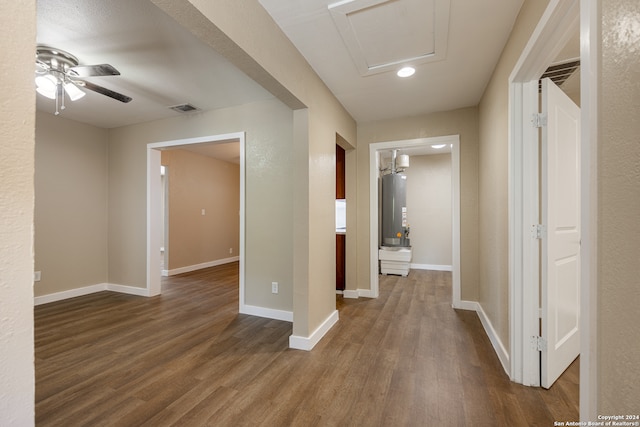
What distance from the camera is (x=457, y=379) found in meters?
1.90

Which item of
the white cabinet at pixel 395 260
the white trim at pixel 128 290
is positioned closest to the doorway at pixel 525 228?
the white cabinet at pixel 395 260

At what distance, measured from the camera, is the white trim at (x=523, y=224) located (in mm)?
1776

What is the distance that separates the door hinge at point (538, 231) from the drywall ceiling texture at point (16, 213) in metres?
2.38

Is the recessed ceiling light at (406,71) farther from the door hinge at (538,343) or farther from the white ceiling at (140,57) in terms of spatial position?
the door hinge at (538,343)

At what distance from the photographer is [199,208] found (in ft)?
19.9

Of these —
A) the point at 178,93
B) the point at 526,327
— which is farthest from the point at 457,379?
the point at 178,93

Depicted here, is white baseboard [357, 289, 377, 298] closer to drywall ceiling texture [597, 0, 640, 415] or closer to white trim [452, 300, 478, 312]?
white trim [452, 300, 478, 312]

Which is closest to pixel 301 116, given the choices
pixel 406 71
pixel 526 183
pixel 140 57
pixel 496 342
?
pixel 406 71

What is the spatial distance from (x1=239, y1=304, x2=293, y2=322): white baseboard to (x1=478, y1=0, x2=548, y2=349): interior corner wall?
2.04 m

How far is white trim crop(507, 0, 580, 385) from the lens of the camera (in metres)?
1.78

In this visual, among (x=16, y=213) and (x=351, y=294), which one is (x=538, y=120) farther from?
(x=351, y=294)

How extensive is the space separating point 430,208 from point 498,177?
3.67m

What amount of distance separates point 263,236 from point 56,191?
3.11m

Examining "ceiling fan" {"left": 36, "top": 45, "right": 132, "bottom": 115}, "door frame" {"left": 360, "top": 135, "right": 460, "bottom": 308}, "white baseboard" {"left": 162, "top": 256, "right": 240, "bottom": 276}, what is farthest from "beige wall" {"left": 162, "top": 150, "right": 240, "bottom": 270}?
"door frame" {"left": 360, "top": 135, "right": 460, "bottom": 308}
